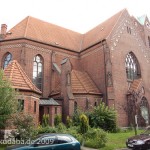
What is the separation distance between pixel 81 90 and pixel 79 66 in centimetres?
757

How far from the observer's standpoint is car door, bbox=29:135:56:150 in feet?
34.0

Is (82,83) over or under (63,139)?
over

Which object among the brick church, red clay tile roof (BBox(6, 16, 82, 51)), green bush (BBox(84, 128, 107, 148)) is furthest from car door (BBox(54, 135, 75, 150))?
red clay tile roof (BBox(6, 16, 82, 51))

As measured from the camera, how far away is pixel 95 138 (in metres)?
15.9

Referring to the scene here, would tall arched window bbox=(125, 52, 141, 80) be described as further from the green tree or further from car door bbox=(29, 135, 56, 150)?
car door bbox=(29, 135, 56, 150)

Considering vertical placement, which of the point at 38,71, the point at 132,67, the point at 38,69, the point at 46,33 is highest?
the point at 46,33

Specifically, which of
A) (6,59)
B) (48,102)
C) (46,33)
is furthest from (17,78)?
(46,33)

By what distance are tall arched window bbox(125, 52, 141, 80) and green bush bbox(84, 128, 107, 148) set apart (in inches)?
662

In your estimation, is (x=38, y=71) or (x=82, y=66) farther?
(x=82, y=66)

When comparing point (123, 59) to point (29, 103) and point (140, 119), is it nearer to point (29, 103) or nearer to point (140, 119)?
point (140, 119)

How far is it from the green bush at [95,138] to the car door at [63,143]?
4468 mm

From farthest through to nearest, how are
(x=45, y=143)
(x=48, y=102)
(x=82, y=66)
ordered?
(x=82, y=66)
(x=48, y=102)
(x=45, y=143)

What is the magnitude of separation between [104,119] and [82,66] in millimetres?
12118

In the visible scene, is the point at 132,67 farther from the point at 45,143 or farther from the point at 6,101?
the point at 45,143
